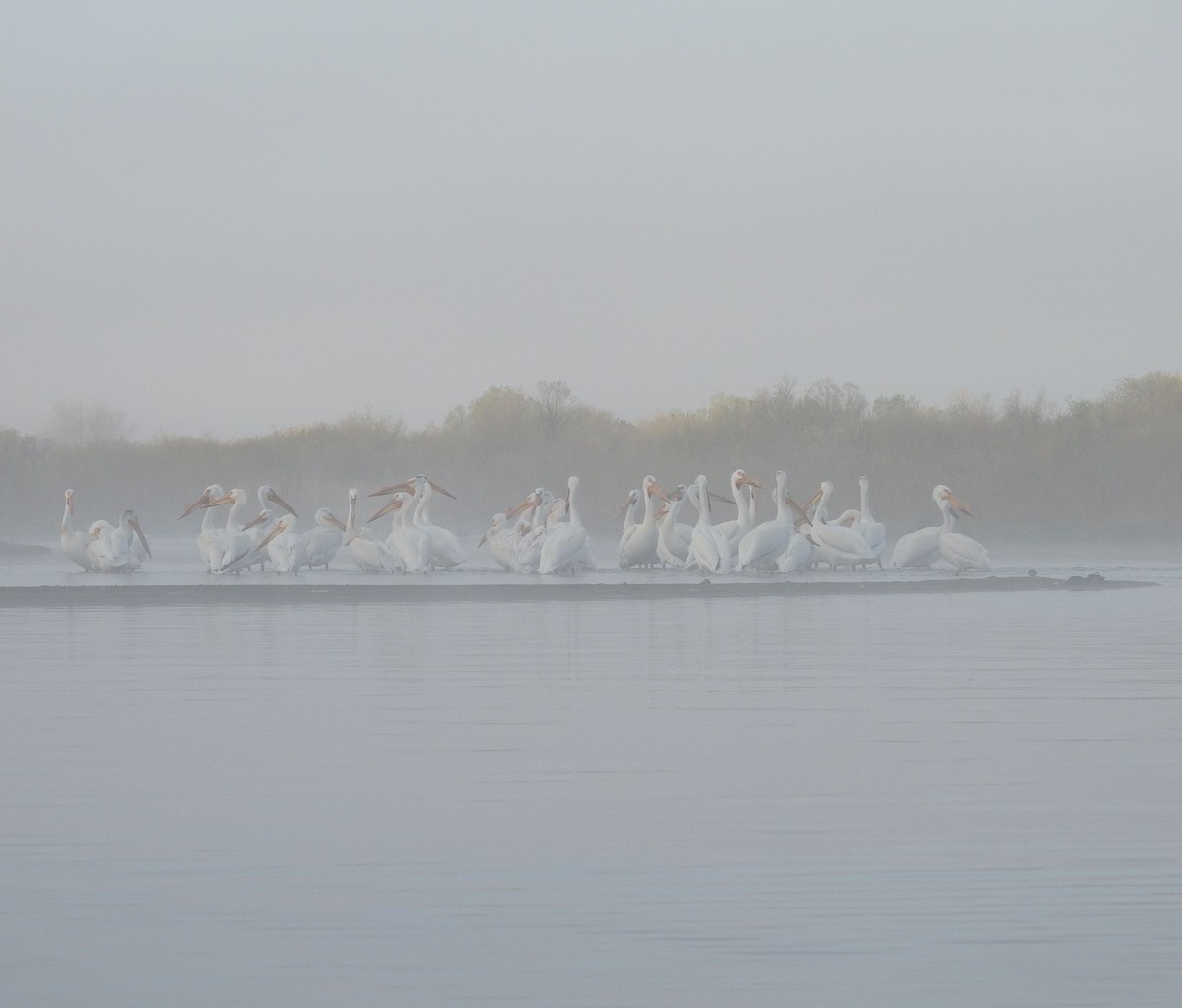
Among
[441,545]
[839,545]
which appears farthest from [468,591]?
[839,545]

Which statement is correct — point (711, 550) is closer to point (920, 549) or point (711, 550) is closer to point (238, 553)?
point (920, 549)

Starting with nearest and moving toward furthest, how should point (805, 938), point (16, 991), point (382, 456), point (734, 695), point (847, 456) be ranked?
point (16, 991) → point (805, 938) → point (734, 695) → point (847, 456) → point (382, 456)

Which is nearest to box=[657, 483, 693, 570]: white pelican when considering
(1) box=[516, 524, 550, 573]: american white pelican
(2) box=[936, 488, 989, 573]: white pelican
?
(1) box=[516, 524, 550, 573]: american white pelican

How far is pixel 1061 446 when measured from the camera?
1581 inches

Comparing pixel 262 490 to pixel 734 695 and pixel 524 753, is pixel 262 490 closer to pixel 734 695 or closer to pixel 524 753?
pixel 734 695

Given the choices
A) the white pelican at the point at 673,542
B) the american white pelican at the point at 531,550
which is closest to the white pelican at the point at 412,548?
the american white pelican at the point at 531,550

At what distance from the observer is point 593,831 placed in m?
5.95

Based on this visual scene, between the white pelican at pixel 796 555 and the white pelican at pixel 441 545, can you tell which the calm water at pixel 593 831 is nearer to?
the white pelican at pixel 796 555

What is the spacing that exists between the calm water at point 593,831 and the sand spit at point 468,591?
19.8 ft

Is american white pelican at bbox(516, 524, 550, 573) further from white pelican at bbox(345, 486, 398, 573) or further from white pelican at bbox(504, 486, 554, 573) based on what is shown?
white pelican at bbox(345, 486, 398, 573)

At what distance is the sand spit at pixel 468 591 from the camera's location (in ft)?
58.4

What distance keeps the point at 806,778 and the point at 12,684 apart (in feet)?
15.2

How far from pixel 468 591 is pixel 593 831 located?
1325cm

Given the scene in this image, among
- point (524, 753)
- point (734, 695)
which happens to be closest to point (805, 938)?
point (524, 753)
